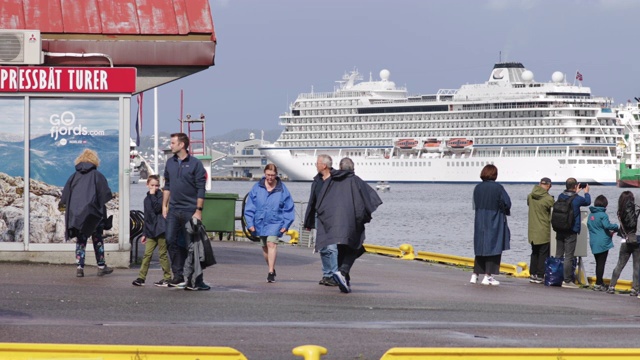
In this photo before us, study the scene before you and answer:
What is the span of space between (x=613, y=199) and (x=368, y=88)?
50493 millimetres

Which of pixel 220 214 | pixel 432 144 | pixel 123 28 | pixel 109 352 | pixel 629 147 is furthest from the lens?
pixel 629 147

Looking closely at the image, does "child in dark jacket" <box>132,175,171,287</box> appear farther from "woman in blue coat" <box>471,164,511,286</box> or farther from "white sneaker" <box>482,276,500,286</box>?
"white sneaker" <box>482,276,500,286</box>

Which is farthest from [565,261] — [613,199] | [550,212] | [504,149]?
[504,149]

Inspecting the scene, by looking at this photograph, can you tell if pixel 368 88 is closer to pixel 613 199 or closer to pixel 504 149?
pixel 504 149

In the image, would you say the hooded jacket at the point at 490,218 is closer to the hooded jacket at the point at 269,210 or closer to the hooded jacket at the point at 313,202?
the hooded jacket at the point at 313,202

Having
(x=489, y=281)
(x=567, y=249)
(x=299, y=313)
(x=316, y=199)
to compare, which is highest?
(x=316, y=199)

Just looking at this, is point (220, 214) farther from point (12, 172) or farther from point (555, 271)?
point (12, 172)

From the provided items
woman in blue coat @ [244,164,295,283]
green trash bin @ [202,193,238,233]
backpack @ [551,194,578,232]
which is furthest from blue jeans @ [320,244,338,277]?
green trash bin @ [202,193,238,233]

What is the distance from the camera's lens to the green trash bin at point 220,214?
2409cm

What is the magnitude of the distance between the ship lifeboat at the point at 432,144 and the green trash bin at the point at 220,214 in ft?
355

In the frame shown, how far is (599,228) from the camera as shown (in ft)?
51.9

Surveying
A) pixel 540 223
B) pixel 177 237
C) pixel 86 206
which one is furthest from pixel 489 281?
pixel 86 206

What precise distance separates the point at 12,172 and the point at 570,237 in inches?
284

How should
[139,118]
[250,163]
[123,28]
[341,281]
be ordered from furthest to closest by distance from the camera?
[250,163], [139,118], [123,28], [341,281]
